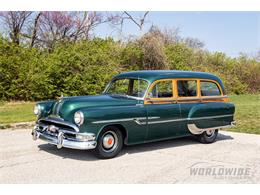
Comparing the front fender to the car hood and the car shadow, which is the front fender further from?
the car shadow

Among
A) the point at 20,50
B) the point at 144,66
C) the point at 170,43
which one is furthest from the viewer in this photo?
the point at 170,43

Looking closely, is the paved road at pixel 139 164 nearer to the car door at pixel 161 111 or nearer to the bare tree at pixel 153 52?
the car door at pixel 161 111

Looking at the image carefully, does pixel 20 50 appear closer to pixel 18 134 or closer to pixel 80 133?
pixel 18 134

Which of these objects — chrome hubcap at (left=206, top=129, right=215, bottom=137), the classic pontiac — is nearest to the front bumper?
the classic pontiac

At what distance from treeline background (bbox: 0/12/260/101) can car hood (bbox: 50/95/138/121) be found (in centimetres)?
812

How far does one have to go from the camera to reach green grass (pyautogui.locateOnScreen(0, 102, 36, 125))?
33.1ft

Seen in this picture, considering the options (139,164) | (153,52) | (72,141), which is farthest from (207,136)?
(153,52)

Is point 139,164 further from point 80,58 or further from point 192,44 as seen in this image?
point 192,44

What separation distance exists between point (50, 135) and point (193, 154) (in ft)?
9.01

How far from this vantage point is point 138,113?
632 centimetres

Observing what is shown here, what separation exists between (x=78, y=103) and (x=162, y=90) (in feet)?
6.03

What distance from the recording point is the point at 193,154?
660 cm

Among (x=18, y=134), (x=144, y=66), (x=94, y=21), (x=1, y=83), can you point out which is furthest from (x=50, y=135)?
(x=94, y=21)

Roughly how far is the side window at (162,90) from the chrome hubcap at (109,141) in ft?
3.71
